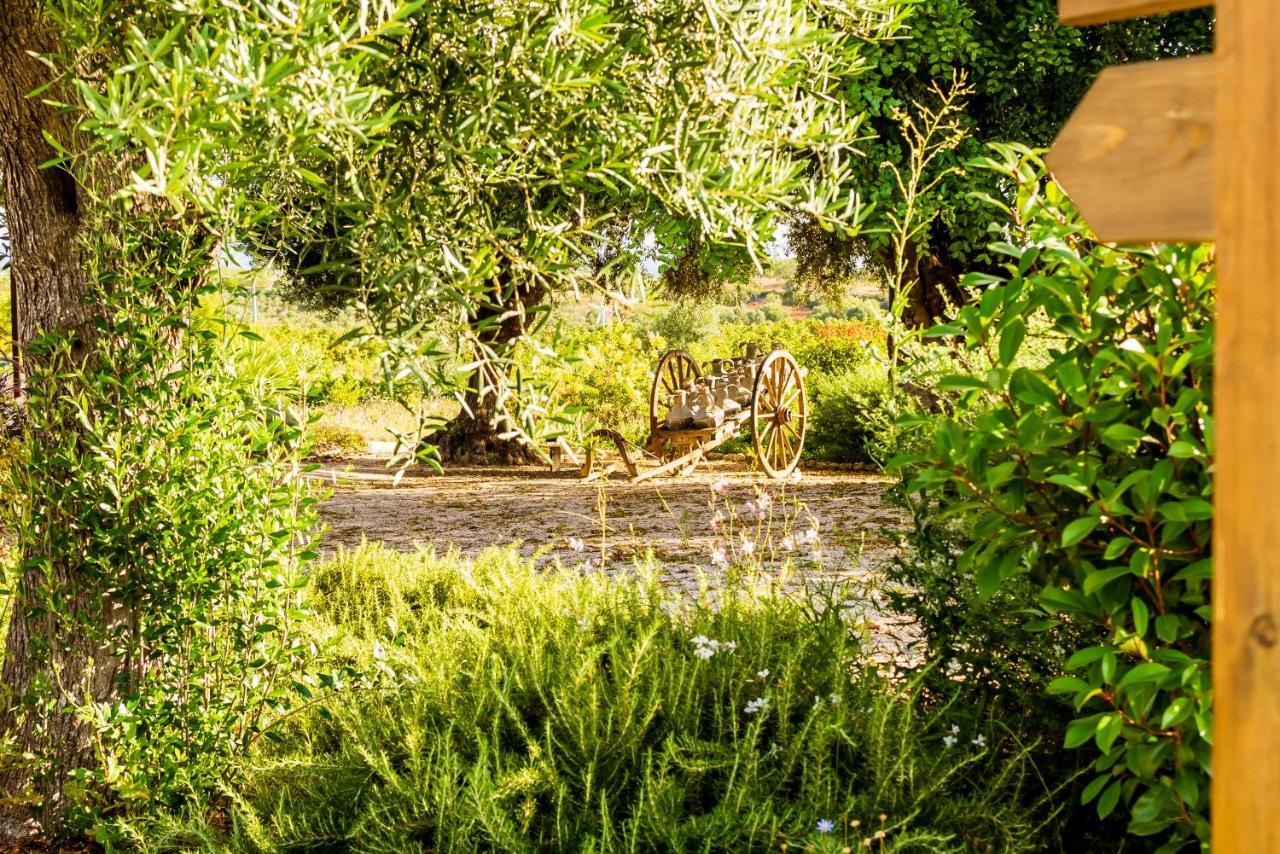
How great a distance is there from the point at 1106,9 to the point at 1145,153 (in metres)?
0.17

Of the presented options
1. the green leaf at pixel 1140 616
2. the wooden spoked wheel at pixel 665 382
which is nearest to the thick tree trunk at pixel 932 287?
the wooden spoked wheel at pixel 665 382

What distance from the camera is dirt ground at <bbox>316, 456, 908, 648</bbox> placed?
6727 millimetres

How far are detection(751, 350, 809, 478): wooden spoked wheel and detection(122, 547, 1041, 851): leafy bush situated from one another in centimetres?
798

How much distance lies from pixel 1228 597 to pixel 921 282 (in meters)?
8.73

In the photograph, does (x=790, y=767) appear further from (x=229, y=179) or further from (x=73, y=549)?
(x=73, y=549)

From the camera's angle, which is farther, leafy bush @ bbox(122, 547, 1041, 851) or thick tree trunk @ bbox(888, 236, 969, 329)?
thick tree trunk @ bbox(888, 236, 969, 329)

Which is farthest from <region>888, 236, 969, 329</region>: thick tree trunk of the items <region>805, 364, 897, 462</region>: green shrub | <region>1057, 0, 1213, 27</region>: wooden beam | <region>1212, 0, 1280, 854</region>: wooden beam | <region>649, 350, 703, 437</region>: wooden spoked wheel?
<region>1212, 0, 1280, 854</region>: wooden beam

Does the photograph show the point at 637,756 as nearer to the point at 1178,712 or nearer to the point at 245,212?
the point at 1178,712

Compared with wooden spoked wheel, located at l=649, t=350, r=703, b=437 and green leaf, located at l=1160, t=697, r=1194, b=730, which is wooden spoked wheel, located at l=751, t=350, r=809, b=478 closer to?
wooden spoked wheel, located at l=649, t=350, r=703, b=437

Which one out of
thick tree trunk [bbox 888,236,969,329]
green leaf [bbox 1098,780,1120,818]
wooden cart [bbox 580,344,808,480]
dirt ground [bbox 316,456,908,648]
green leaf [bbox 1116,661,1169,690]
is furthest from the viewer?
wooden cart [bbox 580,344,808,480]

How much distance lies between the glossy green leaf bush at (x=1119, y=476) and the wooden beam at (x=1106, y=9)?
0.73m

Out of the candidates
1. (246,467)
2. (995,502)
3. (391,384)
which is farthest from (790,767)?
(246,467)

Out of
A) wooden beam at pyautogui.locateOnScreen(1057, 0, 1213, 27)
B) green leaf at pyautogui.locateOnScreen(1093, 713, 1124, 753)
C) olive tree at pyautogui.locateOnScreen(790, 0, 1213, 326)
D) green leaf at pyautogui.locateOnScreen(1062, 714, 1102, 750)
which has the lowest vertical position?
green leaf at pyautogui.locateOnScreen(1062, 714, 1102, 750)

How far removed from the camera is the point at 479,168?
2.29m
